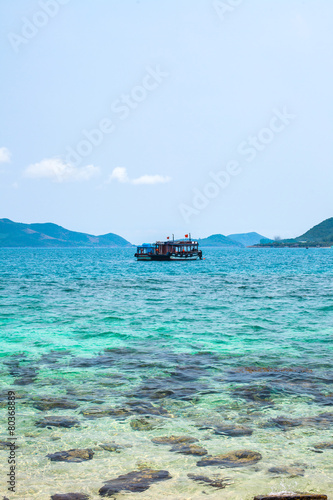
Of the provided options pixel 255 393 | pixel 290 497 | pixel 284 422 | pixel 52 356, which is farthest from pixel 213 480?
pixel 52 356

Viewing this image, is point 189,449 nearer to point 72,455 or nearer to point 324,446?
point 72,455

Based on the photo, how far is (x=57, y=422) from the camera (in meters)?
8.27

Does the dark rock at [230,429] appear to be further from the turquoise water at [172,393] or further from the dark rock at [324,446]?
the dark rock at [324,446]

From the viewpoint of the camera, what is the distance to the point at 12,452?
277 inches

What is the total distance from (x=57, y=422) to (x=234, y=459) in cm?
340

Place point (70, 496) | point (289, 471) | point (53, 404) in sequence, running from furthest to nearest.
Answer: point (53, 404)
point (289, 471)
point (70, 496)

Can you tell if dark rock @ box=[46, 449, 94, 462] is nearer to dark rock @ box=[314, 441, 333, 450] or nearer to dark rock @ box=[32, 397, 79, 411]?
dark rock @ box=[32, 397, 79, 411]

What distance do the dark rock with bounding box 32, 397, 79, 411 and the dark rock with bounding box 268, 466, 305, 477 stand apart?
4301 mm

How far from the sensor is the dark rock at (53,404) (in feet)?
29.8

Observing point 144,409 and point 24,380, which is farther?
point 24,380

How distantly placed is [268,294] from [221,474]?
93.6 ft

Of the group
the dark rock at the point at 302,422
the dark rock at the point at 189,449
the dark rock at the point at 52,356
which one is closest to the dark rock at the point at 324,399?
the dark rock at the point at 302,422

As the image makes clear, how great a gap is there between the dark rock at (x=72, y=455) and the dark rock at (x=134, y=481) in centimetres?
86

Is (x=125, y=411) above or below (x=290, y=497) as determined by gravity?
below
